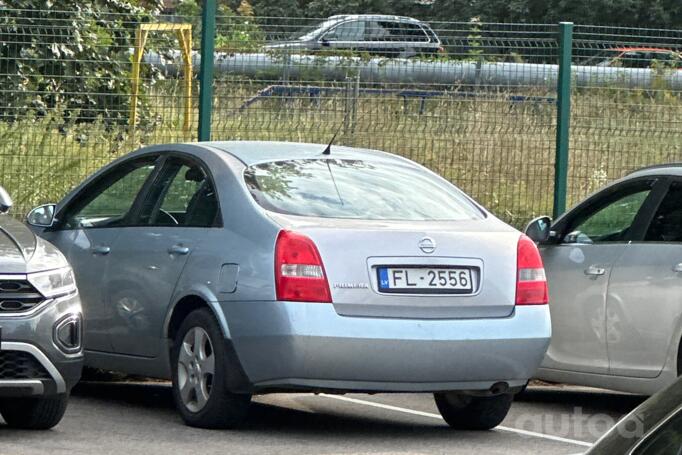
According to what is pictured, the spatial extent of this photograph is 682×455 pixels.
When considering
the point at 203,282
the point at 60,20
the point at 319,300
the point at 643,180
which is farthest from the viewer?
the point at 60,20

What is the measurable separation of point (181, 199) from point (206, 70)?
3.92 meters

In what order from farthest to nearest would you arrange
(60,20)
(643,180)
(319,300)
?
(60,20), (643,180), (319,300)

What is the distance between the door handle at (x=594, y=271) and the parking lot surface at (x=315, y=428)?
34.2 inches

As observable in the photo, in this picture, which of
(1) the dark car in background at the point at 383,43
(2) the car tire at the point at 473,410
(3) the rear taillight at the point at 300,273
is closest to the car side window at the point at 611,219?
(2) the car tire at the point at 473,410

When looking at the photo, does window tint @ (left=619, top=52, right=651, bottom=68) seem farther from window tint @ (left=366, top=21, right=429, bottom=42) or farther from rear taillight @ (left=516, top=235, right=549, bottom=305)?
rear taillight @ (left=516, top=235, right=549, bottom=305)

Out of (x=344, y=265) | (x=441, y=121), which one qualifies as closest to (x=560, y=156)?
(x=441, y=121)

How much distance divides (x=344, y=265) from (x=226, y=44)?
547 cm

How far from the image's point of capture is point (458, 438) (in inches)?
309

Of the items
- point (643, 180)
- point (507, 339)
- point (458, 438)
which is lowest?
point (458, 438)

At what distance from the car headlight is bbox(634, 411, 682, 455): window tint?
472 cm

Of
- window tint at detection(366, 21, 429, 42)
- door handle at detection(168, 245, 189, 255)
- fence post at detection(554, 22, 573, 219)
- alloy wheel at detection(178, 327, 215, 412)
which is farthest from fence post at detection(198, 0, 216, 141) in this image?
alloy wheel at detection(178, 327, 215, 412)

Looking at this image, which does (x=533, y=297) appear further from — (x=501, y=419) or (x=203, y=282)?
(x=203, y=282)

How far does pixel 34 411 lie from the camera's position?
748cm

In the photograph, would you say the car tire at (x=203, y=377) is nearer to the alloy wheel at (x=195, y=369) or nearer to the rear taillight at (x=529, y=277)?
the alloy wheel at (x=195, y=369)
